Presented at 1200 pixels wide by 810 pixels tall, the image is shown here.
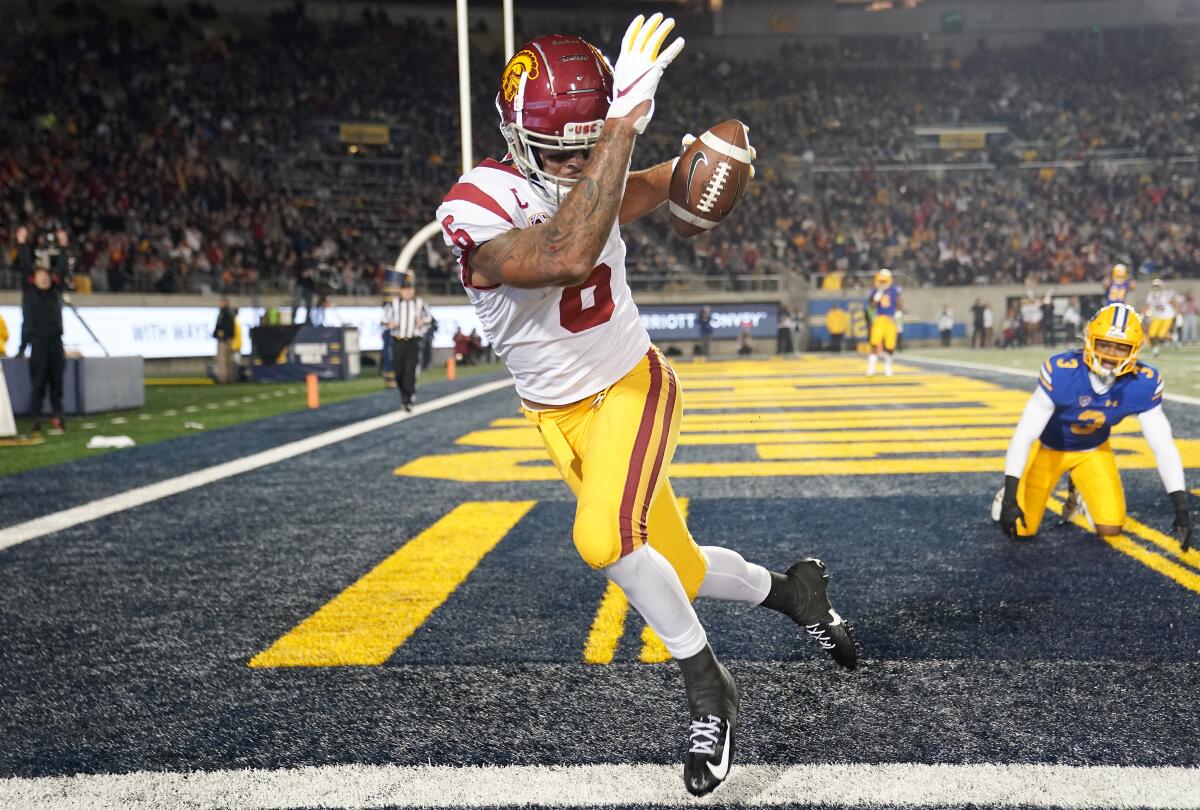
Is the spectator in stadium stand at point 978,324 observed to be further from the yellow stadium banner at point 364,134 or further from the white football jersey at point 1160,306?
the yellow stadium banner at point 364,134

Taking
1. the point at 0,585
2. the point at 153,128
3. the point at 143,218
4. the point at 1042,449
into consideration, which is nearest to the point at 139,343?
the point at 143,218

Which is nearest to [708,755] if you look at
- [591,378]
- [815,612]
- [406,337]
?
[815,612]

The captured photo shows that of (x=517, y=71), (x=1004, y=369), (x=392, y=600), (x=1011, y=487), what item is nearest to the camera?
(x=517, y=71)

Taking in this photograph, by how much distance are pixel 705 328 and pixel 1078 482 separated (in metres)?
21.6

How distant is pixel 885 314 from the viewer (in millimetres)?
14359

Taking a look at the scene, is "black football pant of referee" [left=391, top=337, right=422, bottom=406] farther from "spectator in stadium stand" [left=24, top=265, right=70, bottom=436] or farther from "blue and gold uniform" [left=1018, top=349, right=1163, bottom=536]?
"blue and gold uniform" [left=1018, top=349, right=1163, bottom=536]

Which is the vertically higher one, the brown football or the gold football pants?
the brown football

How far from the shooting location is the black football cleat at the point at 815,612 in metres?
2.82

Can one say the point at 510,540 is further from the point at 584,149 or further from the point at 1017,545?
the point at 584,149

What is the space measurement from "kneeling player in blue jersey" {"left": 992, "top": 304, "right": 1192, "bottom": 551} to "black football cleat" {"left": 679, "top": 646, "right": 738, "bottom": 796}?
97.0 inches

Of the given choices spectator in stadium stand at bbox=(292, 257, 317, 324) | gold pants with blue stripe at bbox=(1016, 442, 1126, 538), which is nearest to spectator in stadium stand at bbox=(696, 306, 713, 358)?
spectator in stadium stand at bbox=(292, 257, 317, 324)

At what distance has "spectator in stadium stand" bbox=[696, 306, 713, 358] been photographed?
84.2ft

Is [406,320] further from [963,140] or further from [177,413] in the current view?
[963,140]

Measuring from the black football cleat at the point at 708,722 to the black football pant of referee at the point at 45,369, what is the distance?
9157 millimetres
